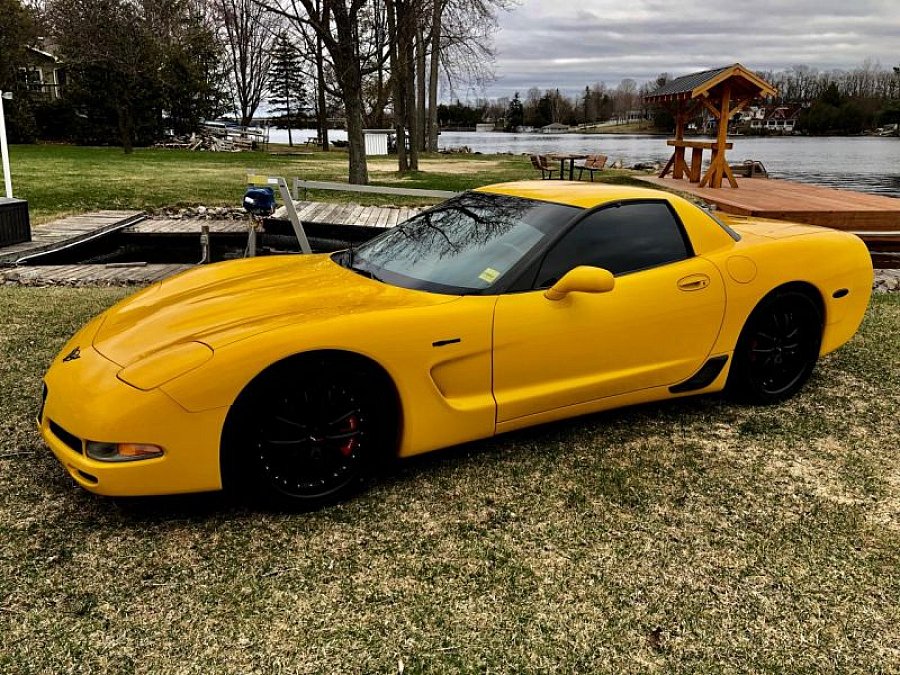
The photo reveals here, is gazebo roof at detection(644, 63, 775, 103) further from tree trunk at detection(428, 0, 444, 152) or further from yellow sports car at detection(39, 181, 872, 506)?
yellow sports car at detection(39, 181, 872, 506)

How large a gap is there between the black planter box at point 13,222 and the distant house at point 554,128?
238 feet

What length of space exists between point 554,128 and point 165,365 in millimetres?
80379

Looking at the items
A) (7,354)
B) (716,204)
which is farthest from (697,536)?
(716,204)


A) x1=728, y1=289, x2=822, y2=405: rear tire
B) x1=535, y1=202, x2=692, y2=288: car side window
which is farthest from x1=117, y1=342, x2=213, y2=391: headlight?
x1=728, y1=289, x2=822, y2=405: rear tire

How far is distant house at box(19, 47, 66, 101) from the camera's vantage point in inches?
1256

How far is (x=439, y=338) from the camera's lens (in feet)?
9.58

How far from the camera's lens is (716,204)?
11.7m

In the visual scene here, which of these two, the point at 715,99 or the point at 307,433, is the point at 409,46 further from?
the point at 307,433

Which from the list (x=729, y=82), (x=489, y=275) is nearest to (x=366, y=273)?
(x=489, y=275)

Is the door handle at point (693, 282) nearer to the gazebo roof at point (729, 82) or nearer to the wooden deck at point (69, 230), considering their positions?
the wooden deck at point (69, 230)

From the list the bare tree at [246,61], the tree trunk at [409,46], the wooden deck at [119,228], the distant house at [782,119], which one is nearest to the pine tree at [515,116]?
the distant house at [782,119]

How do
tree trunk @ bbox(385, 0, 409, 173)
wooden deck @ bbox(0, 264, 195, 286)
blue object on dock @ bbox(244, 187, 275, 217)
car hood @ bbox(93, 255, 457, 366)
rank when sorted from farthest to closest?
tree trunk @ bbox(385, 0, 409, 173) → wooden deck @ bbox(0, 264, 195, 286) → blue object on dock @ bbox(244, 187, 275, 217) → car hood @ bbox(93, 255, 457, 366)

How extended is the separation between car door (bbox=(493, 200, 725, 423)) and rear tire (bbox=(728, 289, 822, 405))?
1.19 ft

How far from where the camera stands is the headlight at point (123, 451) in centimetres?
249
